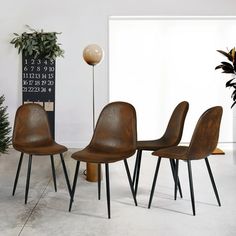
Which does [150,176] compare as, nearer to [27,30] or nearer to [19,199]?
[19,199]

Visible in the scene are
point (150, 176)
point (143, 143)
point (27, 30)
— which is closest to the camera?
point (143, 143)

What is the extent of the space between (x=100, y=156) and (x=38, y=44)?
10.8 feet

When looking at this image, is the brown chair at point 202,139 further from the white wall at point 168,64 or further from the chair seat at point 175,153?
the white wall at point 168,64

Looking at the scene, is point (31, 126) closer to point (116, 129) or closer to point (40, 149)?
point (40, 149)

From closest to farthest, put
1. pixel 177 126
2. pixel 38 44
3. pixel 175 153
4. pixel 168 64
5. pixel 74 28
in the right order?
pixel 175 153 < pixel 177 126 < pixel 38 44 < pixel 74 28 < pixel 168 64

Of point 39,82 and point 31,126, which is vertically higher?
point 39,82

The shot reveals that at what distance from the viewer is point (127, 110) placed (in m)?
3.23

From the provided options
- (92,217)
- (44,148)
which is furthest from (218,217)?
(44,148)

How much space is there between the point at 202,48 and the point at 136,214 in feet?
12.9

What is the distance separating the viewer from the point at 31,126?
11.5ft

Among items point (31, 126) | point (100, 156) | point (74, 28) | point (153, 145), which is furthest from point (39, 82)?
point (100, 156)

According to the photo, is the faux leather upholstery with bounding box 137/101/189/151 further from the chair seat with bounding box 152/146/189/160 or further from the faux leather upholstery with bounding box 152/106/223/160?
the faux leather upholstery with bounding box 152/106/223/160

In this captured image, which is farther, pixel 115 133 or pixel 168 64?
pixel 168 64

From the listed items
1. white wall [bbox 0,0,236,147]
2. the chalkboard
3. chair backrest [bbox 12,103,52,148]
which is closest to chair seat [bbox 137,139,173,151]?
chair backrest [bbox 12,103,52,148]
